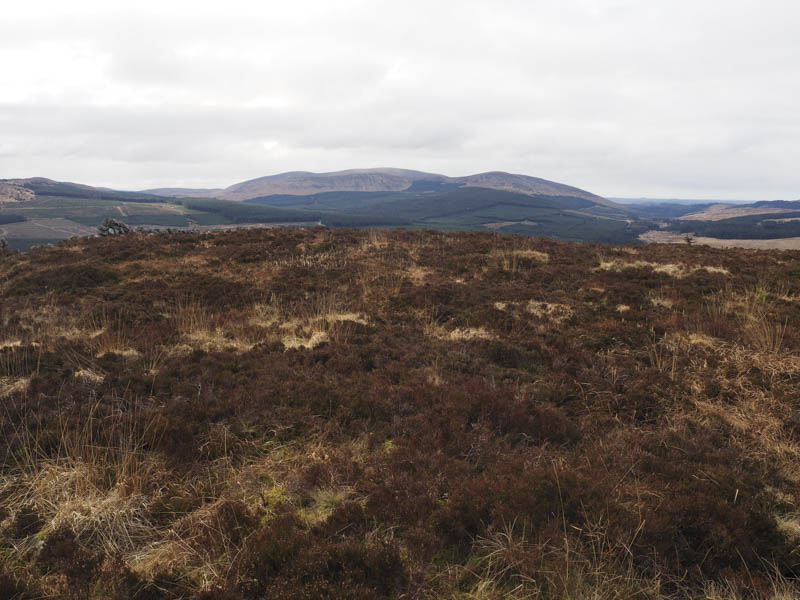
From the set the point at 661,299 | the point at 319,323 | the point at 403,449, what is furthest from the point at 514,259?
the point at 403,449

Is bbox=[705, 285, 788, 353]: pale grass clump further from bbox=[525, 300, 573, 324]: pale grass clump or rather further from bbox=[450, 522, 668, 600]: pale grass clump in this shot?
bbox=[450, 522, 668, 600]: pale grass clump

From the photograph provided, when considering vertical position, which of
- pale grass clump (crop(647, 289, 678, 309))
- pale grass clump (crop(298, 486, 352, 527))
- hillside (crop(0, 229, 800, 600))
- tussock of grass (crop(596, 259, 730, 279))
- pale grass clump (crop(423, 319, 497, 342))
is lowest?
pale grass clump (crop(298, 486, 352, 527))

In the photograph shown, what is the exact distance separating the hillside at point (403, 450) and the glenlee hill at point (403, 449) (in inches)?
1.3

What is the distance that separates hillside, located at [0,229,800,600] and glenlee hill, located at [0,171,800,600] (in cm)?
3

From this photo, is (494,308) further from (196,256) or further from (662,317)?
(196,256)

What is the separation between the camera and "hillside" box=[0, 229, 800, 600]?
350 cm

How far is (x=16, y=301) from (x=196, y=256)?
23.7 ft

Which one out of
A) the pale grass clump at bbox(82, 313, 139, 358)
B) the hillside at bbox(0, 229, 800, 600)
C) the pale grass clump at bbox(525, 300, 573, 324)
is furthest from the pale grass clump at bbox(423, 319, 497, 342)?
the pale grass clump at bbox(82, 313, 139, 358)

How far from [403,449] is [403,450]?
0.9 inches

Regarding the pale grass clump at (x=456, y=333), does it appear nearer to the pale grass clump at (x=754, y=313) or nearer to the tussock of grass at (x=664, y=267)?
the pale grass clump at (x=754, y=313)

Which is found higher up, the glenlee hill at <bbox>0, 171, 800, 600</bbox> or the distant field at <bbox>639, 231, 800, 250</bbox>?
the distant field at <bbox>639, 231, 800, 250</bbox>

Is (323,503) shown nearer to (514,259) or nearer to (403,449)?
(403,449)

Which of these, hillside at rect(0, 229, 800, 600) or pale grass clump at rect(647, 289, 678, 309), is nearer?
hillside at rect(0, 229, 800, 600)

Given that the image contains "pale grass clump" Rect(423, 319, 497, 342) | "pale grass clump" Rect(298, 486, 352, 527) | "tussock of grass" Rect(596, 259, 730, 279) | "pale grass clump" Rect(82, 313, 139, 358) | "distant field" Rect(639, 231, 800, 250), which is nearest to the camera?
"pale grass clump" Rect(298, 486, 352, 527)
